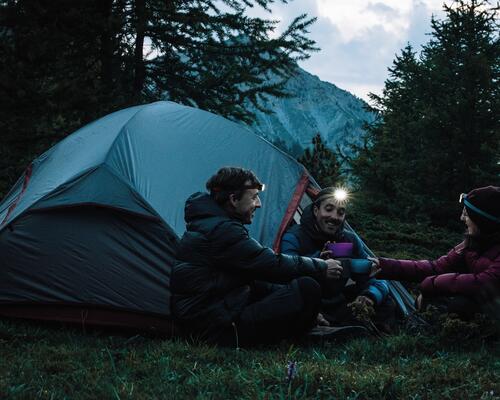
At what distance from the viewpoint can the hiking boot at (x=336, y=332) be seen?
4.39 meters

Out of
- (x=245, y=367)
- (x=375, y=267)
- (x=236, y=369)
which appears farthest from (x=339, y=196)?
(x=236, y=369)

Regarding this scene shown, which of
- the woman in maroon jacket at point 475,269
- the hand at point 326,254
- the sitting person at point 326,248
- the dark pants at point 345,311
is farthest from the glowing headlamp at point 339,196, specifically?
the woman in maroon jacket at point 475,269

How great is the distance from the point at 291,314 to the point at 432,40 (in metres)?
17.7

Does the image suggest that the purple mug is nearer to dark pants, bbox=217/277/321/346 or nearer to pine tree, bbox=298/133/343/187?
dark pants, bbox=217/277/321/346

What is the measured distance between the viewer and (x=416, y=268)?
5070 millimetres

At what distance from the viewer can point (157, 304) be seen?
4.70 metres

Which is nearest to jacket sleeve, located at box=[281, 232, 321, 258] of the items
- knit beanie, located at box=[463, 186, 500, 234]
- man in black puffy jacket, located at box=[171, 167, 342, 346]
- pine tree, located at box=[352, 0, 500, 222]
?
man in black puffy jacket, located at box=[171, 167, 342, 346]

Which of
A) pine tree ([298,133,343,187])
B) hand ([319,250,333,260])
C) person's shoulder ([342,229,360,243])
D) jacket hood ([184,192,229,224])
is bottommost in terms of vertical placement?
hand ([319,250,333,260])

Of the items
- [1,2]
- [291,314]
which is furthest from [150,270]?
[1,2]

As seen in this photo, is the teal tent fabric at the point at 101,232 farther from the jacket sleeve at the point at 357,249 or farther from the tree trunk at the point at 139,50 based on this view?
the tree trunk at the point at 139,50

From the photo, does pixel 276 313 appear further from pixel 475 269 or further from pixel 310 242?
pixel 475 269

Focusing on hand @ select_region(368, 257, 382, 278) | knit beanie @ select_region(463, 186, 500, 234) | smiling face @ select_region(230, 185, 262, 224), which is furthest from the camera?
hand @ select_region(368, 257, 382, 278)

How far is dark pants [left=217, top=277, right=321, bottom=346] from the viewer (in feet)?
13.1

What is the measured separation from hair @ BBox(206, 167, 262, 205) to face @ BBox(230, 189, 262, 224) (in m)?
0.04
